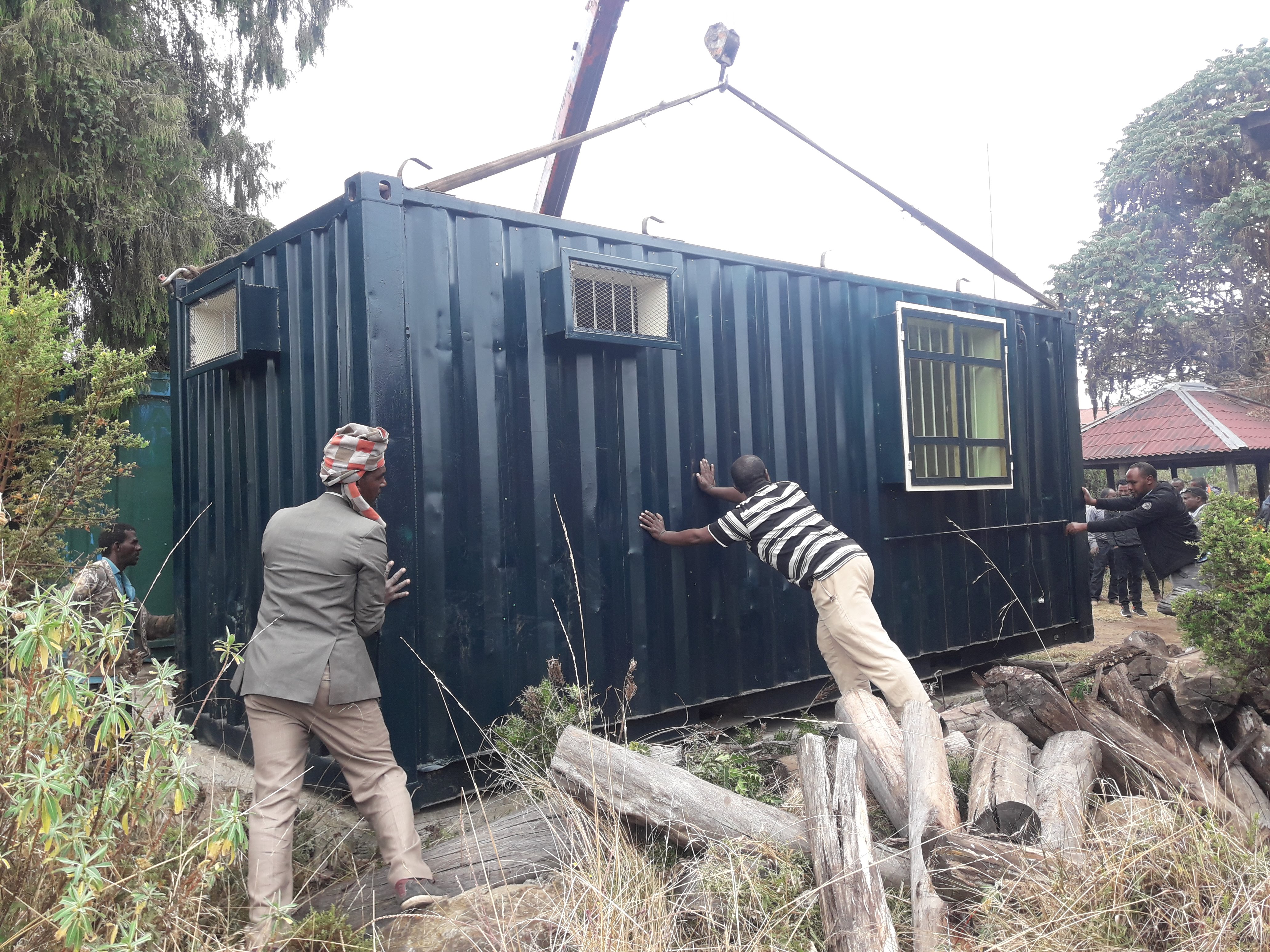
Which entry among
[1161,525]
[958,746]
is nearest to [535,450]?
[958,746]

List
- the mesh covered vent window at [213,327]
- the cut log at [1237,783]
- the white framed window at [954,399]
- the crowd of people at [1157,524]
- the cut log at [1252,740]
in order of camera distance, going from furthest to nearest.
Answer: the crowd of people at [1157,524] < the white framed window at [954,399] < the mesh covered vent window at [213,327] < the cut log at [1252,740] < the cut log at [1237,783]

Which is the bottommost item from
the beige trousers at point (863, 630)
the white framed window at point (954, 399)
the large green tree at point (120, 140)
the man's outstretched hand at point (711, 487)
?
the beige trousers at point (863, 630)

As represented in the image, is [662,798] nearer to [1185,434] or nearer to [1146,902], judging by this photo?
[1146,902]

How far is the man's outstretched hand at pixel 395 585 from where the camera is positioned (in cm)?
336

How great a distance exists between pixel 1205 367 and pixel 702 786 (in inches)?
935

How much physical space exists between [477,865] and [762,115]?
16.2 feet

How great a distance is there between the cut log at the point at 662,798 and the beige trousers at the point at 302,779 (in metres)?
0.55

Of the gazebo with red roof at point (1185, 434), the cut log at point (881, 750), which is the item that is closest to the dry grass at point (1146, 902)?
the cut log at point (881, 750)

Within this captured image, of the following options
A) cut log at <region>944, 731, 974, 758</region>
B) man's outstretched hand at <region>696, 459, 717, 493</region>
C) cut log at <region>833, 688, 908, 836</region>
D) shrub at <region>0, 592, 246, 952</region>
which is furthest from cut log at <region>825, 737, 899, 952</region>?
man's outstretched hand at <region>696, 459, 717, 493</region>

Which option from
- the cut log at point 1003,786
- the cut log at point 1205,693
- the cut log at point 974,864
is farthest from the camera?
the cut log at point 1205,693

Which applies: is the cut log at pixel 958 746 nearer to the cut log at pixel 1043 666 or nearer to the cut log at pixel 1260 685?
the cut log at pixel 1043 666

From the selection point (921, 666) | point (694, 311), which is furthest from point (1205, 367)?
point (694, 311)

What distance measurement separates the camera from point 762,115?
5820 millimetres

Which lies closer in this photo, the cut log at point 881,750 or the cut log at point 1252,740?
the cut log at point 881,750
